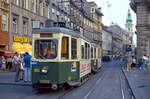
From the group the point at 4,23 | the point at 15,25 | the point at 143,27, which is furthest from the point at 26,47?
the point at 143,27

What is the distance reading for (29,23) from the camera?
3716 centimetres

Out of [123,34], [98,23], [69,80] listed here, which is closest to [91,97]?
[69,80]

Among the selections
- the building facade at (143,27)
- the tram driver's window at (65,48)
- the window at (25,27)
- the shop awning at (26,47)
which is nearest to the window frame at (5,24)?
the shop awning at (26,47)

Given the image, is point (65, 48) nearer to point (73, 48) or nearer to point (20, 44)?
point (73, 48)

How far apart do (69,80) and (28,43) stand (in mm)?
24550

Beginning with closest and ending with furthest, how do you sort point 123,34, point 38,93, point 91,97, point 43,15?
point 91,97 → point 38,93 → point 43,15 → point 123,34

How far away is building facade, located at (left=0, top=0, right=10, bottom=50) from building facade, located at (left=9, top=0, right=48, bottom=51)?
0.71 m

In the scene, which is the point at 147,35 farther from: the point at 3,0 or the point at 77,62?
the point at 77,62

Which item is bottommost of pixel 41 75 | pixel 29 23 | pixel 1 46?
pixel 41 75

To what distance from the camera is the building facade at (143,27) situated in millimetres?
36719

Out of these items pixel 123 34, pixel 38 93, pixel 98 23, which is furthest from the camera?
pixel 123 34

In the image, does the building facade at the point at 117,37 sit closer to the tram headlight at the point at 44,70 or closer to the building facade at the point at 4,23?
the building facade at the point at 4,23

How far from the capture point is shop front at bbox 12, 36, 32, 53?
3278 centimetres

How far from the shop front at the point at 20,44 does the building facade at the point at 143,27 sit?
580 inches
